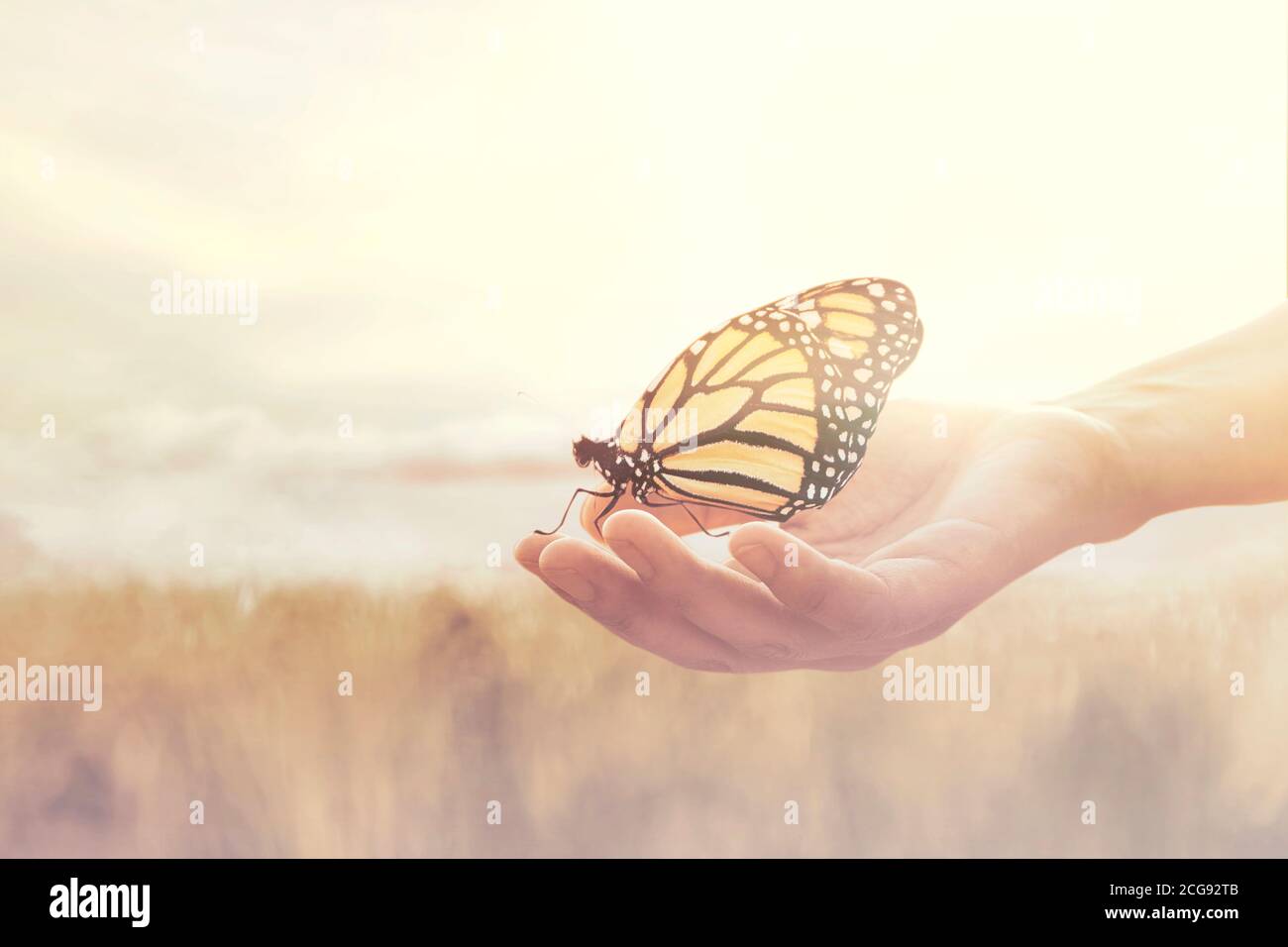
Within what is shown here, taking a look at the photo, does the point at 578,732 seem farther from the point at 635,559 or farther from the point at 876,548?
the point at 635,559

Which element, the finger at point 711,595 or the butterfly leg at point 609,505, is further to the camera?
the butterfly leg at point 609,505

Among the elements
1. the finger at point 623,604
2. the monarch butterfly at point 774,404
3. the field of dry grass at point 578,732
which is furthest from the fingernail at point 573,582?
the field of dry grass at point 578,732

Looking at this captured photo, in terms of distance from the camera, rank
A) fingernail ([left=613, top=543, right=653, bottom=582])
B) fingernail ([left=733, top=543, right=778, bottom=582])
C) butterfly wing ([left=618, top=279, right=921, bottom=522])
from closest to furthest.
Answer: fingernail ([left=733, top=543, right=778, bottom=582]) → fingernail ([left=613, top=543, right=653, bottom=582]) → butterfly wing ([left=618, top=279, right=921, bottom=522])

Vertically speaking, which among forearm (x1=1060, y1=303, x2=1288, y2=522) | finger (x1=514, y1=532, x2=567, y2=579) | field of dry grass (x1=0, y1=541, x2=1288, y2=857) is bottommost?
field of dry grass (x1=0, y1=541, x2=1288, y2=857)

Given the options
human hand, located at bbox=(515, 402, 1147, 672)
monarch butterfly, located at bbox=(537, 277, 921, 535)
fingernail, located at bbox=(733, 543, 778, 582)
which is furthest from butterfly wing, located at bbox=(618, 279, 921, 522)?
fingernail, located at bbox=(733, 543, 778, 582)

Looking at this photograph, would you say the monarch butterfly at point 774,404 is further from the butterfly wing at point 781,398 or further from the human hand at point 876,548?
the human hand at point 876,548

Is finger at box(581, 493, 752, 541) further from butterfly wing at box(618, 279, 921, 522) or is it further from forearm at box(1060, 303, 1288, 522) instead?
forearm at box(1060, 303, 1288, 522)
